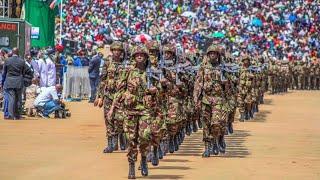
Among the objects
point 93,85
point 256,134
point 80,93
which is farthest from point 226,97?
point 80,93

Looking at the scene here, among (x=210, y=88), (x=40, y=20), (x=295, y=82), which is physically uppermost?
(x=40, y=20)

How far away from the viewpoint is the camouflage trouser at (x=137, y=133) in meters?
15.1

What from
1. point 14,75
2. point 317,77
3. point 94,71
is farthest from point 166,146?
point 317,77

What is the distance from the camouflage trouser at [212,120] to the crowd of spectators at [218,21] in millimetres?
44150

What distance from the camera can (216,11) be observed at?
Result: 238ft

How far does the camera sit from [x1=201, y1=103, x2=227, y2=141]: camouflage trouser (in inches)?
732

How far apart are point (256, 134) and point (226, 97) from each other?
6.17 meters

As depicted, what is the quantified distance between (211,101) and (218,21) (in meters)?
52.1

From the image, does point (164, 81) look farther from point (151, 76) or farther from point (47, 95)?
point (47, 95)

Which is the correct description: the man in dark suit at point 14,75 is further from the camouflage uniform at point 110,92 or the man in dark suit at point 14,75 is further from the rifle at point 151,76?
the rifle at point 151,76

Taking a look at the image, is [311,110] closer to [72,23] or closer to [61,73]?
[61,73]

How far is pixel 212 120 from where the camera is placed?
18.6m

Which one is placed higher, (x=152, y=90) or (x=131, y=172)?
(x=152, y=90)

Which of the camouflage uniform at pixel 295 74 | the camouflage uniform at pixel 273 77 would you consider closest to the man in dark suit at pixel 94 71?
the camouflage uniform at pixel 273 77
